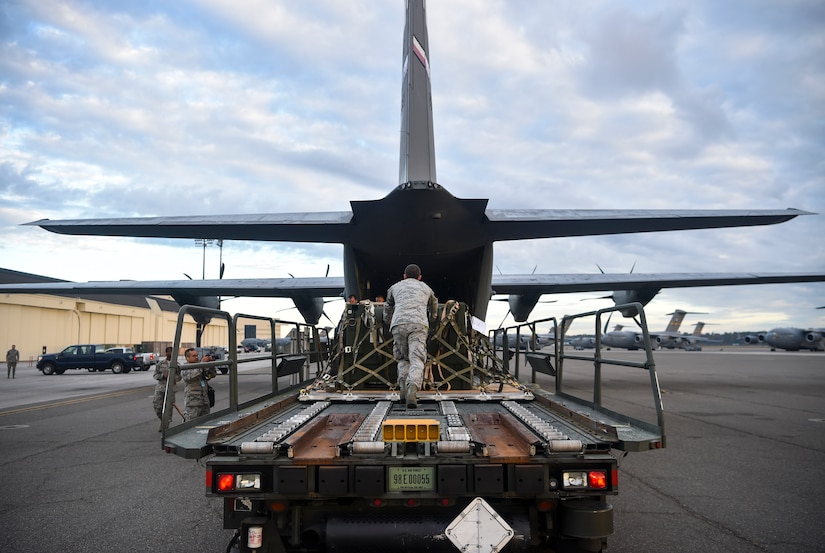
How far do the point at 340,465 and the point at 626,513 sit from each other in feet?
11.3

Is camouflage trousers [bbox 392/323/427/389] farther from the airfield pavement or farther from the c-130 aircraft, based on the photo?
the c-130 aircraft

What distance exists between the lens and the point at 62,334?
41.4 m

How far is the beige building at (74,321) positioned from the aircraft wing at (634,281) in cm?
2255

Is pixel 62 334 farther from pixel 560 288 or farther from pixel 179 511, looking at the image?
pixel 179 511

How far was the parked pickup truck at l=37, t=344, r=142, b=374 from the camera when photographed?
28.1 meters

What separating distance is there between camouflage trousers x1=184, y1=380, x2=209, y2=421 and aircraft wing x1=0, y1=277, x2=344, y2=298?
420 inches

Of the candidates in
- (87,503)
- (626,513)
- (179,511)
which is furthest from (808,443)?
(87,503)

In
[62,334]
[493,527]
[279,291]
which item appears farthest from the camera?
[62,334]

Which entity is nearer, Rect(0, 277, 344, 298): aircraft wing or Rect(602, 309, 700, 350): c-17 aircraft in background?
Rect(0, 277, 344, 298): aircraft wing

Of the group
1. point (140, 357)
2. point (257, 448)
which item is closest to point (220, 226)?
point (257, 448)

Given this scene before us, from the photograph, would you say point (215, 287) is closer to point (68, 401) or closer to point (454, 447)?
point (68, 401)

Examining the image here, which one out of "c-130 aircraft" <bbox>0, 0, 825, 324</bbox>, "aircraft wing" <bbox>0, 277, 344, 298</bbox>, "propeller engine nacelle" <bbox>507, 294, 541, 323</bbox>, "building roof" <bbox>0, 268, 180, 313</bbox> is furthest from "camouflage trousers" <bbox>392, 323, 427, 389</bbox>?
"building roof" <bbox>0, 268, 180, 313</bbox>

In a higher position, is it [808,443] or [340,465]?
[340,465]

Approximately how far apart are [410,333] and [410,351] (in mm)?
179
